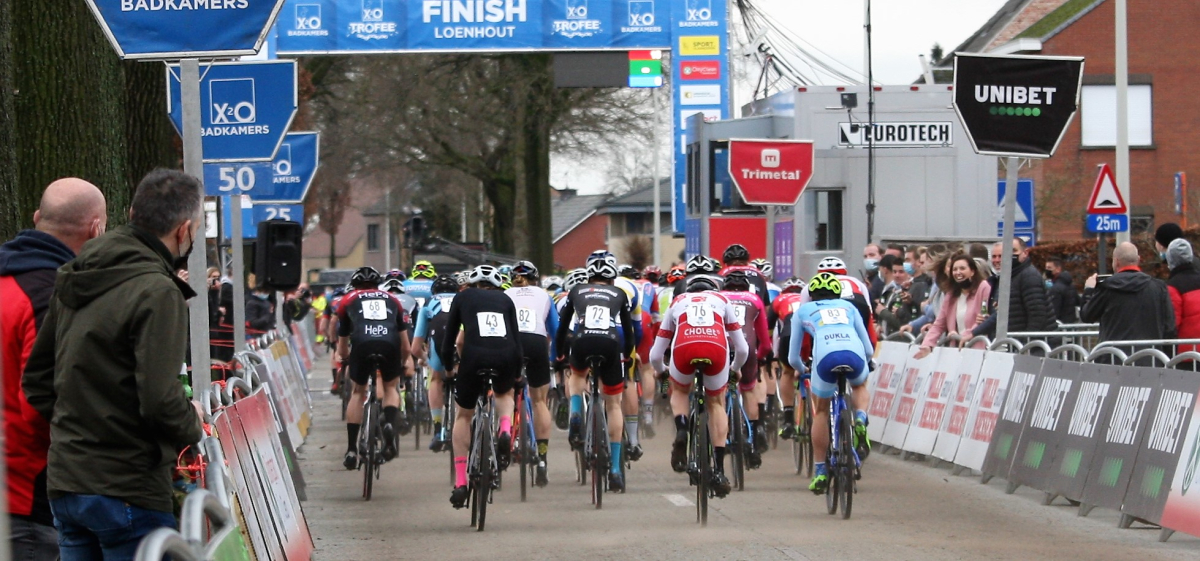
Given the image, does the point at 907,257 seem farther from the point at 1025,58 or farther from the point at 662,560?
the point at 662,560

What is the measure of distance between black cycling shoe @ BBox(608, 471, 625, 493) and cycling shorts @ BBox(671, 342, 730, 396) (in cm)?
137


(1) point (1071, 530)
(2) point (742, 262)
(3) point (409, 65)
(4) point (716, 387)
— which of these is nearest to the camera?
(1) point (1071, 530)

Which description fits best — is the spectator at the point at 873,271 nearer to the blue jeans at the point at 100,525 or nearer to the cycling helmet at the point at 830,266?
the cycling helmet at the point at 830,266

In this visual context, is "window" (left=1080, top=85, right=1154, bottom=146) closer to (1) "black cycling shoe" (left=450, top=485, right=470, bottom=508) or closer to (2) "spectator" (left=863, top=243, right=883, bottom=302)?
(2) "spectator" (left=863, top=243, right=883, bottom=302)

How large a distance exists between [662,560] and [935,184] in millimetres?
15844

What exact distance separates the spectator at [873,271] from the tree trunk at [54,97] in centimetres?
1159

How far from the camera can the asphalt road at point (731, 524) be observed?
949 cm

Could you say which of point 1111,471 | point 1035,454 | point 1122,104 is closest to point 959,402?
point 1035,454

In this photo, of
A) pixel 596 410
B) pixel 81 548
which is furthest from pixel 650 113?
pixel 81 548

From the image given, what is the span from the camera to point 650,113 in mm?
42094

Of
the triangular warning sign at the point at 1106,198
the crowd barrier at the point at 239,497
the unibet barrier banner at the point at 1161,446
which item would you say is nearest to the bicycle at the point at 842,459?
the unibet barrier banner at the point at 1161,446

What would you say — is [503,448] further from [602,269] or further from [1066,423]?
[1066,423]

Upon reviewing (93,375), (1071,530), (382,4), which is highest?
(382,4)

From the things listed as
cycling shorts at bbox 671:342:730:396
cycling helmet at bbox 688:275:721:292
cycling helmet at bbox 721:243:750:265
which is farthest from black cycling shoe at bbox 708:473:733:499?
cycling helmet at bbox 721:243:750:265
